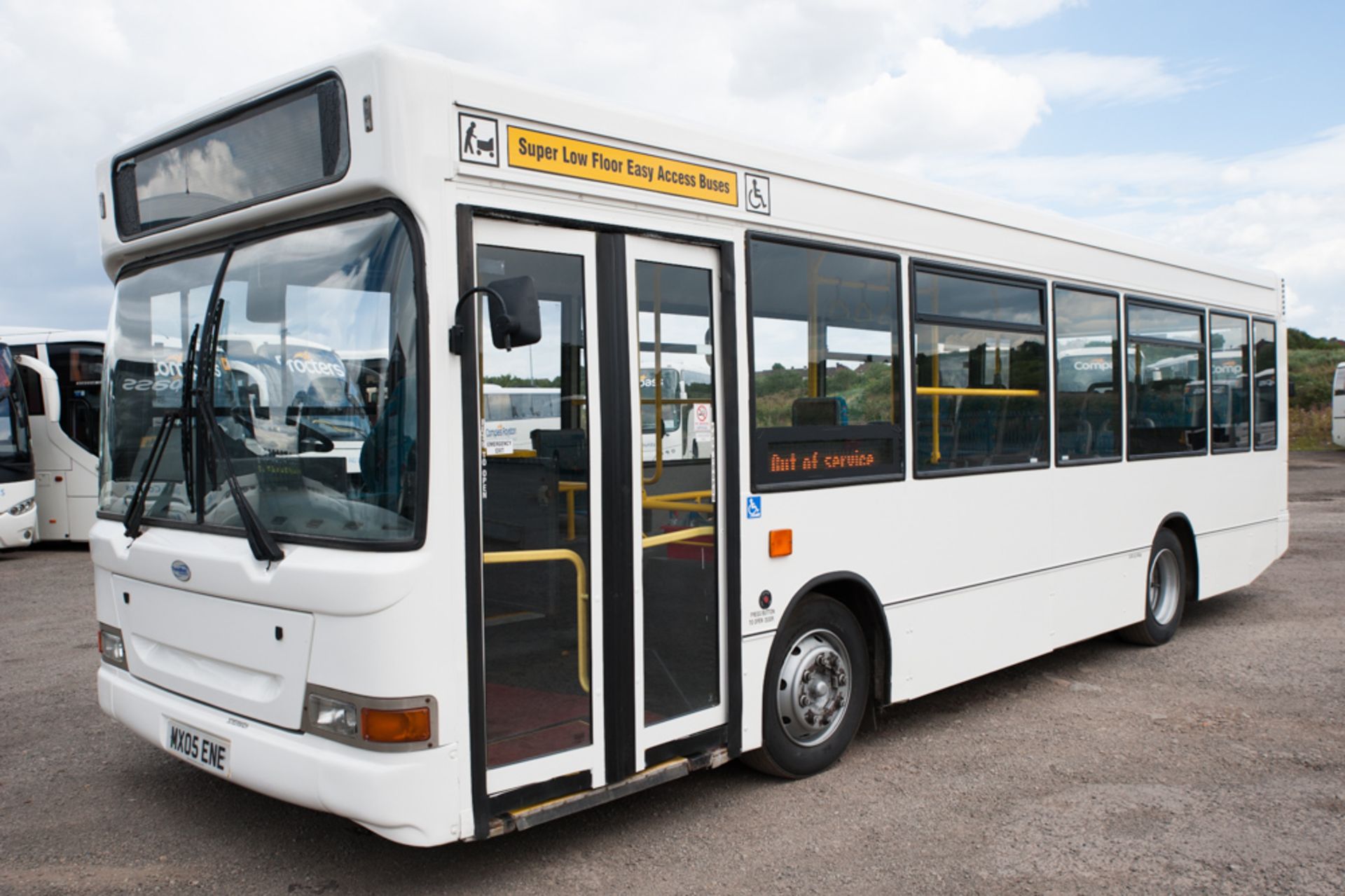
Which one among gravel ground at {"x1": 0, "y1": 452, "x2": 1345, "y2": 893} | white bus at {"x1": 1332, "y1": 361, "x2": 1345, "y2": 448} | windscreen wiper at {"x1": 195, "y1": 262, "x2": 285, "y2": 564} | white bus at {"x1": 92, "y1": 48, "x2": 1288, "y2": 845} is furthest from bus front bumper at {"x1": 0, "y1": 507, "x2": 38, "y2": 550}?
white bus at {"x1": 1332, "y1": 361, "x2": 1345, "y2": 448}

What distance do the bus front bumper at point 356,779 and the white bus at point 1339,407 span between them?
115 feet

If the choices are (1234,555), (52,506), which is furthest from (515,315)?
(52,506)

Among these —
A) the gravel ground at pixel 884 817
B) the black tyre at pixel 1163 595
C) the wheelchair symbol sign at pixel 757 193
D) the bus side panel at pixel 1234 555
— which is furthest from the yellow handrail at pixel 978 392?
the bus side panel at pixel 1234 555

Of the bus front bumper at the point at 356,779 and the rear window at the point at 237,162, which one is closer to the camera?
the bus front bumper at the point at 356,779

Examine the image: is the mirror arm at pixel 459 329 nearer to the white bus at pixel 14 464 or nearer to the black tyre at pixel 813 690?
the black tyre at pixel 813 690

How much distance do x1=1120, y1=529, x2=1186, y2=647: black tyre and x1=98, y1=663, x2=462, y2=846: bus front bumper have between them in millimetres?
5857

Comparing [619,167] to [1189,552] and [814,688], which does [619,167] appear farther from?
[1189,552]

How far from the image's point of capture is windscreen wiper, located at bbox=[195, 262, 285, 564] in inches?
145

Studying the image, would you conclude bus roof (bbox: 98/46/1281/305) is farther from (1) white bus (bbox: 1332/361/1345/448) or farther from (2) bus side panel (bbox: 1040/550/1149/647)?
Answer: (1) white bus (bbox: 1332/361/1345/448)

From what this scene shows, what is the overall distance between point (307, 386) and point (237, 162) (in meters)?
1.00

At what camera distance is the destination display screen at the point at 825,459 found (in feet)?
15.7

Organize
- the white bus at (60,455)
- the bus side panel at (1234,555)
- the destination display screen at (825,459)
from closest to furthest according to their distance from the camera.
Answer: the destination display screen at (825,459)
the bus side panel at (1234,555)
the white bus at (60,455)

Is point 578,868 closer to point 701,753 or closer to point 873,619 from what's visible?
point 701,753

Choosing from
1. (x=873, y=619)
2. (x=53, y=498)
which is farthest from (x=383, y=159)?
(x=53, y=498)
